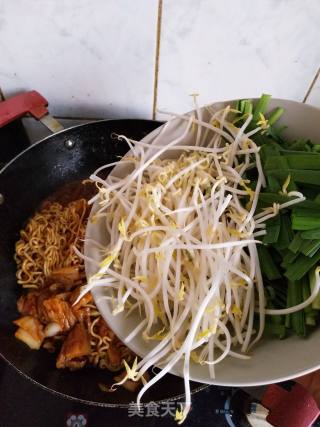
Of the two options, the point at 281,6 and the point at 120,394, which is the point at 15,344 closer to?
the point at 120,394

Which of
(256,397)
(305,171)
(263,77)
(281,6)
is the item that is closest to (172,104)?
(263,77)

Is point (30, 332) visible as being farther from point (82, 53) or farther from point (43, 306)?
point (82, 53)

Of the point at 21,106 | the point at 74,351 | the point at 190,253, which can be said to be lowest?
the point at 74,351

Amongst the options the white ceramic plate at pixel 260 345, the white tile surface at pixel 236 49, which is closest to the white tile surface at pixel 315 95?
the white tile surface at pixel 236 49


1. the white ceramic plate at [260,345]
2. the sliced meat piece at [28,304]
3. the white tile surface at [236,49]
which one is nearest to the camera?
the white ceramic plate at [260,345]

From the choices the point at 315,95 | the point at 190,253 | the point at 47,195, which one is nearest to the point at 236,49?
the point at 315,95

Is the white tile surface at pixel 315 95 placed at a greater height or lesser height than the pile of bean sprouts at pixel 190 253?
greater

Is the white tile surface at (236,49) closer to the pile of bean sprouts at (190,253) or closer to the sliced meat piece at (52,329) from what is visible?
Result: the pile of bean sprouts at (190,253)
